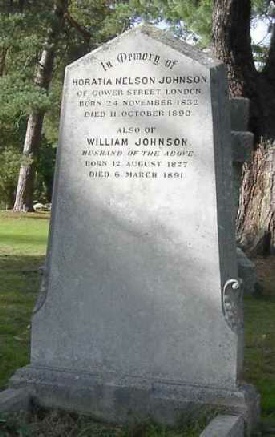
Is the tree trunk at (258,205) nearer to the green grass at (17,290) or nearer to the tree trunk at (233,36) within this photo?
the tree trunk at (233,36)

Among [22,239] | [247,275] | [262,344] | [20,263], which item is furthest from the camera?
[22,239]

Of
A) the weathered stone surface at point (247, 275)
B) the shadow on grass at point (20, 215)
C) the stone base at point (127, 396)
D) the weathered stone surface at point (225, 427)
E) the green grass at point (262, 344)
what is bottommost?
the weathered stone surface at point (225, 427)

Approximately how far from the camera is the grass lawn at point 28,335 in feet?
16.3

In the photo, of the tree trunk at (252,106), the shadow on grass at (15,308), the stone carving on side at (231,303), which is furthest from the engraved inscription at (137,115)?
the tree trunk at (252,106)

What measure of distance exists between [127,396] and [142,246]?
3.04 ft

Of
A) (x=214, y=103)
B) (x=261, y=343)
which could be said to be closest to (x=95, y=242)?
(x=214, y=103)

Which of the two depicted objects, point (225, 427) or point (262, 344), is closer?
point (225, 427)

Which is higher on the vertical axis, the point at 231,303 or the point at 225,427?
the point at 231,303

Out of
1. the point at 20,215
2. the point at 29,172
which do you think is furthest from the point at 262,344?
the point at 29,172

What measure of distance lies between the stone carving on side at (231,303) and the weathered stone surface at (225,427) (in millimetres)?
552

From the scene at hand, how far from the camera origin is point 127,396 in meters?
5.11

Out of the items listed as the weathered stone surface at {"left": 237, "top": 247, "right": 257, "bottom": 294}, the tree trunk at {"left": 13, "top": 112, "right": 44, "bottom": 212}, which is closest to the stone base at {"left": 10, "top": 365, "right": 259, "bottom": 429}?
the weathered stone surface at {"left": 237, "top": 247, "right": 257, "bottom": 294}

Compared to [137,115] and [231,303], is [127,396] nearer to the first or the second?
[231,303]

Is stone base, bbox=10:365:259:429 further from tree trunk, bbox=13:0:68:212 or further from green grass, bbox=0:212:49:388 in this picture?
tree trunk, bbox=13:0:68:212
